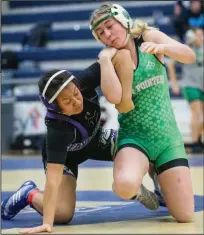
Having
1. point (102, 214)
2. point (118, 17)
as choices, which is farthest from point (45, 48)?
point (118, 17)

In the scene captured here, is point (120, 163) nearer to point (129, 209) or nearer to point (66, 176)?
point (66, 176)

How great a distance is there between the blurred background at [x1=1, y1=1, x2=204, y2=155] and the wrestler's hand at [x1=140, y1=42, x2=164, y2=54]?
638 centimetres

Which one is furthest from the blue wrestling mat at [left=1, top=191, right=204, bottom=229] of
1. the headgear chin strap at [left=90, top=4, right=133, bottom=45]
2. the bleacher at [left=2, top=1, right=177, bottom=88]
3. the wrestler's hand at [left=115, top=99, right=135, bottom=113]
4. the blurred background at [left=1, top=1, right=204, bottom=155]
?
the bleacher at [left=2, top=1, right=177, bottom=88]

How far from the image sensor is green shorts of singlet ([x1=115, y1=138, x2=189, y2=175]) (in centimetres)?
408

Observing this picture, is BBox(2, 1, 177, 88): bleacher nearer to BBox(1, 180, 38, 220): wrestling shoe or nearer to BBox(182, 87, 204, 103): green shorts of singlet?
BBox(182, 87, 204, 103): green shorts of singlet

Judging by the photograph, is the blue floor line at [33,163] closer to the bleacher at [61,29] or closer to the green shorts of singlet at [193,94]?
the green shorts of singlet at [193,94]

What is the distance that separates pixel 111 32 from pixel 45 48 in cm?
1066

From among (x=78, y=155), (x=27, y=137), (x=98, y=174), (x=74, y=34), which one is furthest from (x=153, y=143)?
(x=74, y=34)

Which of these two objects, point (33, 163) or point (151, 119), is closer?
point (151, 119)

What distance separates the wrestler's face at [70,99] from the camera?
11.9ft

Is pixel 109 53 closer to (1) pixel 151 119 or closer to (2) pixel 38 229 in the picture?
(1) pixel 151 119

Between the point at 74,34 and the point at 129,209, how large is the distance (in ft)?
34.2

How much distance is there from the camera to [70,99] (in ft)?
12.0

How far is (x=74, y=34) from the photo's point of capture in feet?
48.2
